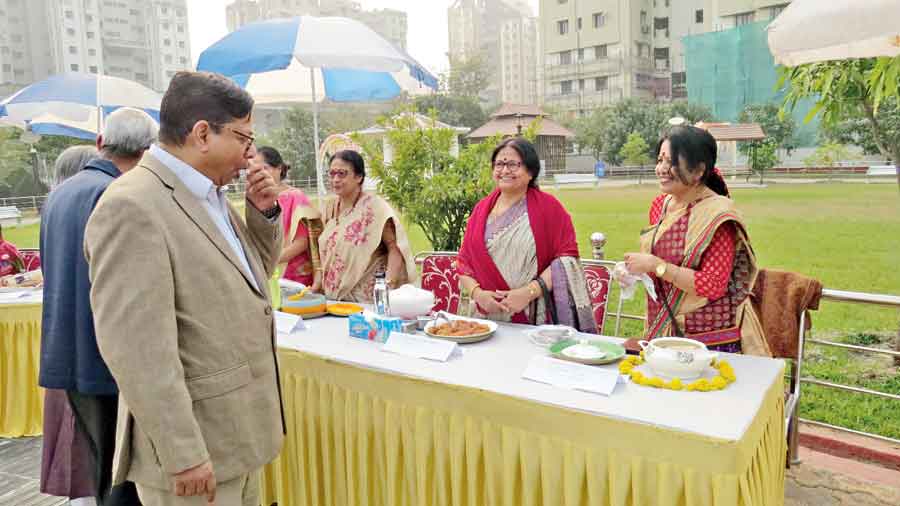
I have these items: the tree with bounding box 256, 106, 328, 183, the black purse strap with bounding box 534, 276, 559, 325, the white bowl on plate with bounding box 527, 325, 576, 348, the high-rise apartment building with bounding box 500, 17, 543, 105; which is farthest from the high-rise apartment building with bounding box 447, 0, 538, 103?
the white bowl on plate with bounding box 527, 325, 576, 348

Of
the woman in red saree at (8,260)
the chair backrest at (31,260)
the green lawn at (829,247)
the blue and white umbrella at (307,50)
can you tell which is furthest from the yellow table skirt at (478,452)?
the chair backrest at (31,260)

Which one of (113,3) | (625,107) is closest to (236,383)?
(625,107)

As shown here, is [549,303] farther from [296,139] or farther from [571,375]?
[296,139]

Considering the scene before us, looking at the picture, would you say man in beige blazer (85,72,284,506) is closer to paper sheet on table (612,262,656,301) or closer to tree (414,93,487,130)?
paper sheet on table (612,262,656,301)

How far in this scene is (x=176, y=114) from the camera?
1.30 metres

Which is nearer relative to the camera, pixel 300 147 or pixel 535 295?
pixel 535 295

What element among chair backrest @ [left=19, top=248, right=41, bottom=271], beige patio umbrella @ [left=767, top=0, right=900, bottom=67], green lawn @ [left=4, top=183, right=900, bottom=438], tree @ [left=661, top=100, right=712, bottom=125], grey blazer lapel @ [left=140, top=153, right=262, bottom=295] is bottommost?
green lawn @ [left=4, top=183, right=900, bottom=438]

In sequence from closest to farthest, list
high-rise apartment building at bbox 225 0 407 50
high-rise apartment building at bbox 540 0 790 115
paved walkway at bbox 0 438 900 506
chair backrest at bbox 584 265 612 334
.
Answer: paved walkway at bbox 0 438 900 506, chair backrest at bbox 584 265 612 334, high-rise apartment building at bbox 540 0 790 115, high-rise apartment building at bbox 225 0 407 50

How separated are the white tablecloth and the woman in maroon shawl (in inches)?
8.0

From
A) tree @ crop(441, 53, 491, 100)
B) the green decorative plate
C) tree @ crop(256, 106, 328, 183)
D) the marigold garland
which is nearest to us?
the marigold garland

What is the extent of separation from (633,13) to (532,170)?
1469 inches

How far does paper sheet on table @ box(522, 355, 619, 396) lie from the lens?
1.60m

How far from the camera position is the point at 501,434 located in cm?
168

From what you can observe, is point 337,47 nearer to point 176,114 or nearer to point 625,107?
point 176,114
